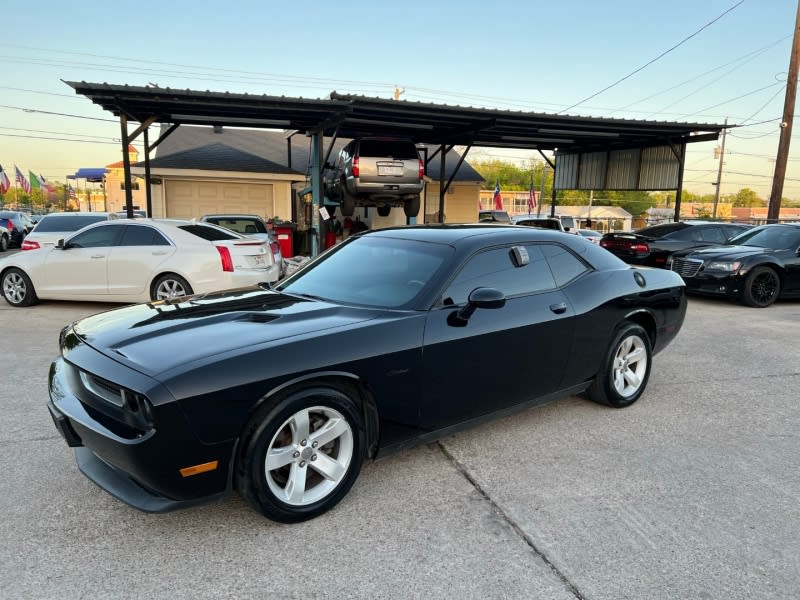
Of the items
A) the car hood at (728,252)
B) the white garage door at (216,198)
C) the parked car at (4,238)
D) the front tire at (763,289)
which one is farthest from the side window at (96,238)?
the parked car at (4,238)

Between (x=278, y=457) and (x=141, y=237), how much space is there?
6806mm

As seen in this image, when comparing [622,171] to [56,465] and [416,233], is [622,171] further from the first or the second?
[56,465]

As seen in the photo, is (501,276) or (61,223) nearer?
(501,276)

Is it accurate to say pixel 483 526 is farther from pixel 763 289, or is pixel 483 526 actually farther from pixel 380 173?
pixel 380 173

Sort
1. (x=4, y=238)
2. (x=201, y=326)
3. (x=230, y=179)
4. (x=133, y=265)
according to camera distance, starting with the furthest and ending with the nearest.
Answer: (x=4, y=238) < (x=230, y=179) < (x=133, y=265) < (x=201, y=326)

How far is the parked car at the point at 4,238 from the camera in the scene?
2053 centimetres

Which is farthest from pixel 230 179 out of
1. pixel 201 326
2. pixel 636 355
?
pixel 201 326

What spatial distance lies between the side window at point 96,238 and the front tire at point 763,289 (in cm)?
1054

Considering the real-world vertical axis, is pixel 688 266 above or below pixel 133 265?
above

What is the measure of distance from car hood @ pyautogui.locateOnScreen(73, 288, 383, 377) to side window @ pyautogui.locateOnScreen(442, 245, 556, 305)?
0.56m

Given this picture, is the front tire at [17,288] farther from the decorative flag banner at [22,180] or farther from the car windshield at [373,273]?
the decorative flag banner at [22,180]

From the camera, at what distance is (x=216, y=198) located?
65.0 ft

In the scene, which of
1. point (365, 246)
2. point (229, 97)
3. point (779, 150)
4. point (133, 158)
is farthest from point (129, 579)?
point (133, 158)

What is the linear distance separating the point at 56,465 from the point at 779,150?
2194 centimetres
